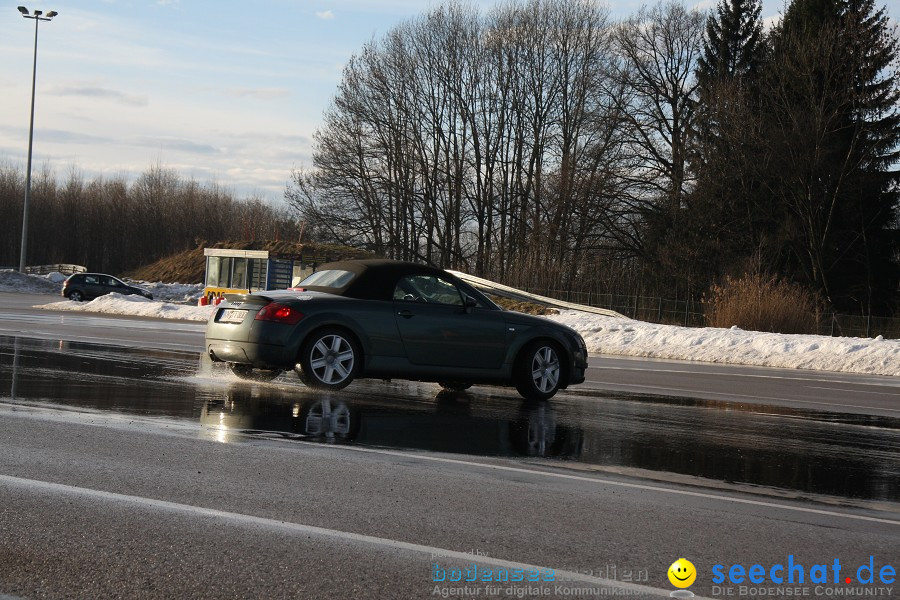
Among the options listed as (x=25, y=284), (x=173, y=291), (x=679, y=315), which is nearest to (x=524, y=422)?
(x=679, y=315)

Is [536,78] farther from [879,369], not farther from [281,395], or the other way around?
[281,395]

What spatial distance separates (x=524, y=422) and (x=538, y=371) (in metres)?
2.19

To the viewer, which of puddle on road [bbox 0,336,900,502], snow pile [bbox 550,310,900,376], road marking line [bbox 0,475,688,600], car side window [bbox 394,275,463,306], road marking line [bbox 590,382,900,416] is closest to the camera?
road marking line [bbox 0,475,688,600]

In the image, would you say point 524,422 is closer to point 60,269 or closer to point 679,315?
point 679,315

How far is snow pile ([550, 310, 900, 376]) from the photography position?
77.4 feet

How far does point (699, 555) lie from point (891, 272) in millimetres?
48099

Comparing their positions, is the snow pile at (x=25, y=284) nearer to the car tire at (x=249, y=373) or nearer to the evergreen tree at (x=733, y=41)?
the evergreen tree at (x=733, y=41)

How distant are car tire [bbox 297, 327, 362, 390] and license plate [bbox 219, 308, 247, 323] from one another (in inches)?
32.1

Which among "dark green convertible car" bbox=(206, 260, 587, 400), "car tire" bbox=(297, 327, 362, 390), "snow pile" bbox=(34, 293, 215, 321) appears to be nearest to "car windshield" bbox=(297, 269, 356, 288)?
"dark green convertible car" bbox=(206, 260, 587, 400)

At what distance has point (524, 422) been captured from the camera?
10.3 meters

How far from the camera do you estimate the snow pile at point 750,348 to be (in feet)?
77.4

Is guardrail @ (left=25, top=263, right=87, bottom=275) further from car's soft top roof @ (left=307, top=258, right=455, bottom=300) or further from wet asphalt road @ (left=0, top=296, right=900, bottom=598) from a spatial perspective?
wet asphalt road @ (left=0, top=296, right=900, bottom=598)

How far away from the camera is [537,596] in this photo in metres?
4.51

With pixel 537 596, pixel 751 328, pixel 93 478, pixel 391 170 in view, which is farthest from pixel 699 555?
pixel 391 170
